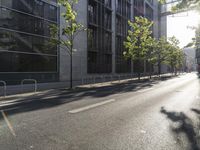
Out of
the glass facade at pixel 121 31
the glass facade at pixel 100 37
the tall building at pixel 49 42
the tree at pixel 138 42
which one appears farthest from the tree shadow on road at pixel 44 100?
the glass facade at pixel 121 31

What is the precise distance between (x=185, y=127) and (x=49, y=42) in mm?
16083

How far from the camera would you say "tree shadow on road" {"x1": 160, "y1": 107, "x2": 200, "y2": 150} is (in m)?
5.21

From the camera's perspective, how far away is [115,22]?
3838cm

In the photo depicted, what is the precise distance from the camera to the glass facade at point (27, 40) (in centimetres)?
1925

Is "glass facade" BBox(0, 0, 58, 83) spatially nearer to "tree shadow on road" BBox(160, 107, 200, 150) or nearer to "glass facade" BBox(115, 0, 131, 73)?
"tree shadow on road" BBox(160, 107, 200, 150)

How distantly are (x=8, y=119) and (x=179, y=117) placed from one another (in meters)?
5.61

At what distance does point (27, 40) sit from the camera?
70.1 ft

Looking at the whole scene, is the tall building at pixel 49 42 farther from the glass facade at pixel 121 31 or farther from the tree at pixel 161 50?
the tree at pixel 161 50

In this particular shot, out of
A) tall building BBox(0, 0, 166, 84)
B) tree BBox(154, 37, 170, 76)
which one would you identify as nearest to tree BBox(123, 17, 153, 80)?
tall building BBox(0, 0, 166, 84)

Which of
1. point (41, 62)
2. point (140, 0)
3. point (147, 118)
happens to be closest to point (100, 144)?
point (147, 118)

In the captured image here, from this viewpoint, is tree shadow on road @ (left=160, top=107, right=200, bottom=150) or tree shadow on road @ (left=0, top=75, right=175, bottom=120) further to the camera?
tree shadow on road @ (left=0, top=75, right=175, bottom=120)

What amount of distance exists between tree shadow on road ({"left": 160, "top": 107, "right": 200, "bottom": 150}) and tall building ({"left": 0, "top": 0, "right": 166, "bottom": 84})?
14.4 meters

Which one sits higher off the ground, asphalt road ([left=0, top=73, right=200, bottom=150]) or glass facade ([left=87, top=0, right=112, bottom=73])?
glass facade ([left=87, top=0, right=112, bottom=73])

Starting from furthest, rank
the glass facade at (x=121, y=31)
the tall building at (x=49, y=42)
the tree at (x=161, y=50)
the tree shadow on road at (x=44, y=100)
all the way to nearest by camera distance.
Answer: the tree at (x=161, y=50)
the glass facade at (x=121, y=31)
the tall building at (x=49, y=42)
the tree shadow on road at (x=44, y=100)
